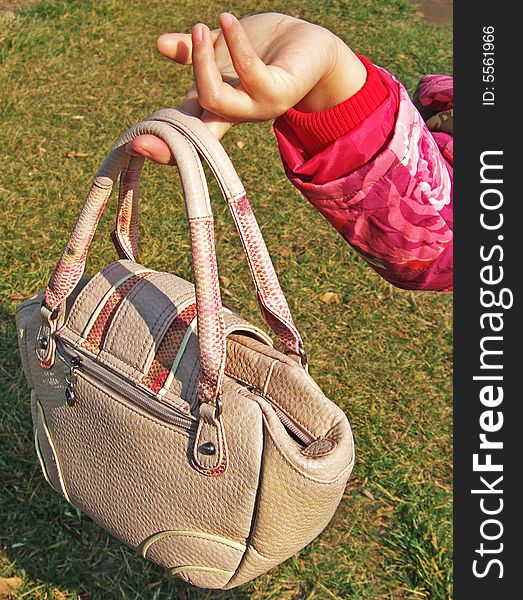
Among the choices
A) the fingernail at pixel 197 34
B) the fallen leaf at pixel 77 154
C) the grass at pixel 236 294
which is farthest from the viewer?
the fallen leaf at pixel 77 154

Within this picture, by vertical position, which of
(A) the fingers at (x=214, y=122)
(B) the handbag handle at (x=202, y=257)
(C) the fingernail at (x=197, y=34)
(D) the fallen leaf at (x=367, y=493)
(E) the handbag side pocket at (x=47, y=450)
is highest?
(C) the fingernail at (x=197, y=34)

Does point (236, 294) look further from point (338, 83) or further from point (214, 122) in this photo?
point (214, 122)

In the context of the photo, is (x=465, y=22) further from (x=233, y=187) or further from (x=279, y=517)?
(x=279, y=517)

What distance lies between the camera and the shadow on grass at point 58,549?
2477mm

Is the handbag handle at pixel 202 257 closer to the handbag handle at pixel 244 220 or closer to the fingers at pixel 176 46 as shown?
the handbag handle at pixel 244 220

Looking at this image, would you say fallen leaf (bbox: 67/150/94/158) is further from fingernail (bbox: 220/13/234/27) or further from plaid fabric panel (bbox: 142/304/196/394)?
Result: fingernail (bbox: 220/13/234/27)

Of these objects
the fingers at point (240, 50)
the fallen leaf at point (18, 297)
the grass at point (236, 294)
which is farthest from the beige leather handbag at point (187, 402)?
the fallen leaf at point (18, 297)

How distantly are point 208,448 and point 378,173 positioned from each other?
82 centimetres

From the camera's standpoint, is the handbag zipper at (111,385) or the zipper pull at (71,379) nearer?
the handbag zipper at (111,385)

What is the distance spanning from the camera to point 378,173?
2027 millimetres

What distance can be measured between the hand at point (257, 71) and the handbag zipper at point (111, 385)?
0.46 meters

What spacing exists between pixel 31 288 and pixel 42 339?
5.42ft

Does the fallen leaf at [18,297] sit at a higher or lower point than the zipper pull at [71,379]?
lower

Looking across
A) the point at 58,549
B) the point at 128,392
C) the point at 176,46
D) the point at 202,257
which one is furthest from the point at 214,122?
the point at 58,549
